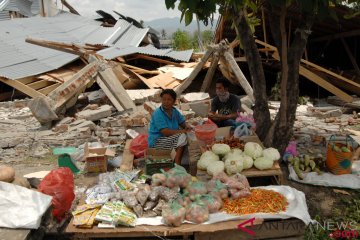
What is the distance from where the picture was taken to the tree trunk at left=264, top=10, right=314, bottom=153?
482cm

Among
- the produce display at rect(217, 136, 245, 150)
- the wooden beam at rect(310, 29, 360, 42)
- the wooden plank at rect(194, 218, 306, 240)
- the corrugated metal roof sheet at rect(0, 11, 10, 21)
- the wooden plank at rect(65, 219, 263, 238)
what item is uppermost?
the corrugated metal roof sheet at rect(0, 11, 10, 21)

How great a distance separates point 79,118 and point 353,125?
689cm

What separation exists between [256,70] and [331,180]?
1985mm

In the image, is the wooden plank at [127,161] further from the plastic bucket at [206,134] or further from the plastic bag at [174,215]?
the plastic bag at [174,215]

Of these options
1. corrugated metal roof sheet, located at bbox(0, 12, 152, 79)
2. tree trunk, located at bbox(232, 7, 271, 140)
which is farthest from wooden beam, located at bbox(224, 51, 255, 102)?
corrugated metal roof sheet, located at bbox(0, 12, 152, 79)

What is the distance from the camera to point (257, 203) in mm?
3605

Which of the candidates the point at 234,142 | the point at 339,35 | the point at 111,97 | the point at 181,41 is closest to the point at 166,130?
the point at 234,142

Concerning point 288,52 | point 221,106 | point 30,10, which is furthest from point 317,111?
point 30,10

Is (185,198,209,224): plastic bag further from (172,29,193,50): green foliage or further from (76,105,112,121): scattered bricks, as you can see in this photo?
(172,29,193,50): green foliage

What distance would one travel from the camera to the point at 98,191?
3971mm

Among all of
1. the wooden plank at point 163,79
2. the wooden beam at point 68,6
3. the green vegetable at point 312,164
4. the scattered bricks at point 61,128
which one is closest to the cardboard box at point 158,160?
the green vegetable at point 312,164

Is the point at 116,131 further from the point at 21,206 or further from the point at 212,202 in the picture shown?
the point at 212,202

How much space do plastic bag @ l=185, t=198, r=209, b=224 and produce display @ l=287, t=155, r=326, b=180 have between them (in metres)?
2.10

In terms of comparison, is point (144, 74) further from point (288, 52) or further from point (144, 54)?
point (288, 52)
